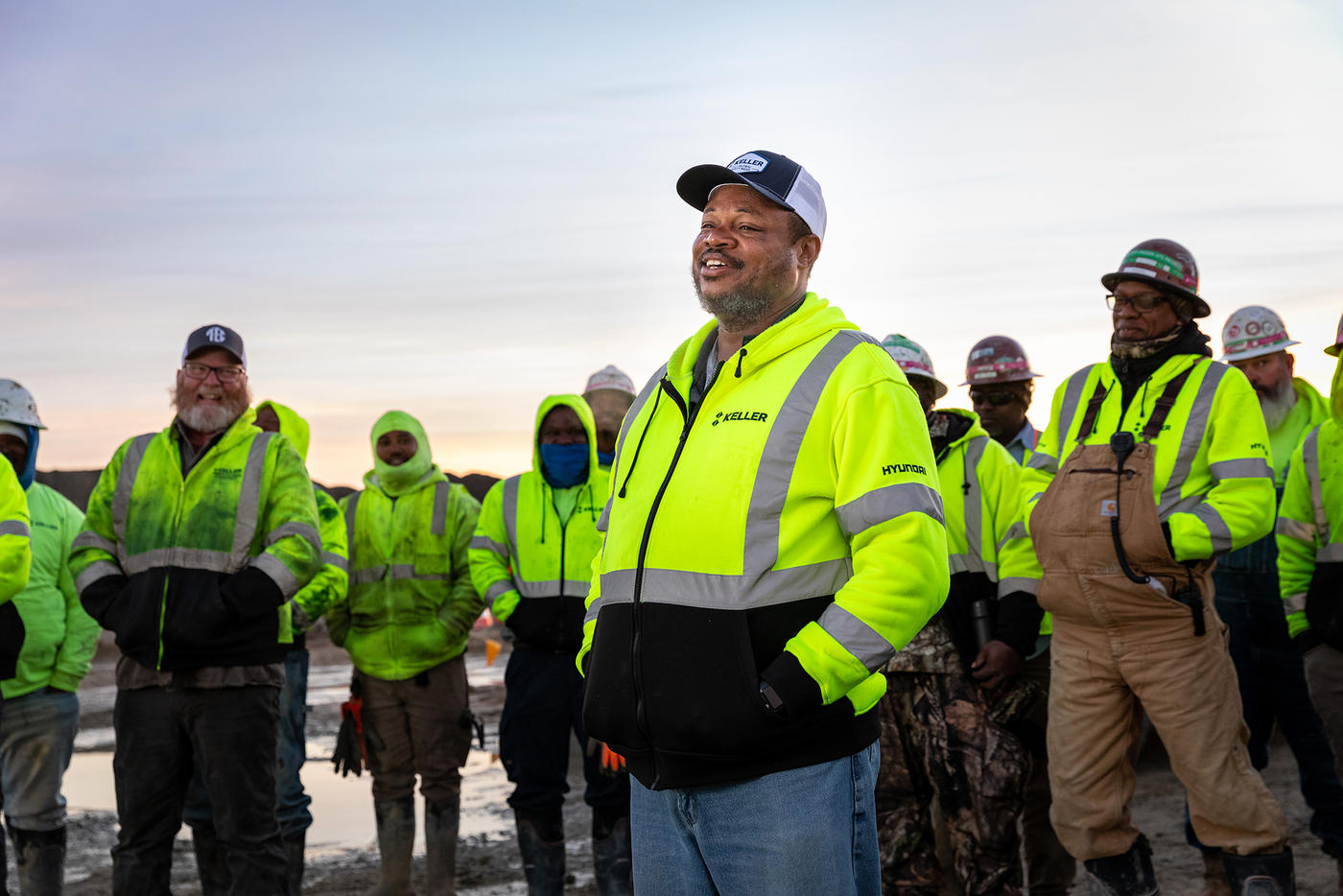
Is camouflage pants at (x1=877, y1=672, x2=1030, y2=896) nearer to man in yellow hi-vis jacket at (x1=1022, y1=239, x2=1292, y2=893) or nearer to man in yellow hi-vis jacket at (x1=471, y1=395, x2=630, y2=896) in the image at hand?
man in yellow hi-vis jacket at (x1=1022, y1=239, x2=1292, y2=893)

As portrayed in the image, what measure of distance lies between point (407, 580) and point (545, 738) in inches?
57.6

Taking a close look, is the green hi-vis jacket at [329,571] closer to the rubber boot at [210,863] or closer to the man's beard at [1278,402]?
the rubber boot at [210,863]

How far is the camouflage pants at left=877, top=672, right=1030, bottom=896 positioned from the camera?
529cm

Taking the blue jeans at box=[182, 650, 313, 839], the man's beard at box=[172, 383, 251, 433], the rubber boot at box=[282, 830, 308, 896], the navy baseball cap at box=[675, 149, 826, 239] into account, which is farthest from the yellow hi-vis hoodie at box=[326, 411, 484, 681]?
the navy baseball cap at box=[675, 149, 826, 239]

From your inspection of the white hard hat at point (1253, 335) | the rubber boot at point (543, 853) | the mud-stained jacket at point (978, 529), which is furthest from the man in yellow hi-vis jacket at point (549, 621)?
the white hard hat at point (1253, 335)

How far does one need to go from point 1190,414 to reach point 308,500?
12.3ft

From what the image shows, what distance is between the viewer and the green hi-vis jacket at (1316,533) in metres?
5.53

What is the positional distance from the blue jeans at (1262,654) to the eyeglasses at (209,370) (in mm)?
5169

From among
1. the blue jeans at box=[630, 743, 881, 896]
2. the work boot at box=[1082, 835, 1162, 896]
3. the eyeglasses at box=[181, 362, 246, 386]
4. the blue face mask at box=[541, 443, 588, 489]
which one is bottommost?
the work boot at box=[1082, 835, 1162, 896]

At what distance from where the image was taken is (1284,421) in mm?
7473

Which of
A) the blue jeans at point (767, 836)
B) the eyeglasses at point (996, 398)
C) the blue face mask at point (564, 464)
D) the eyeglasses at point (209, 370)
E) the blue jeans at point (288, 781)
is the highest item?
the eyeglasses at point (209, 370)

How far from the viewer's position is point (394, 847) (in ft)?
23.3

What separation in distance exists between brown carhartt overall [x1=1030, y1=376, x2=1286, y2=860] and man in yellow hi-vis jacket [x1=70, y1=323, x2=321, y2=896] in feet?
10.5

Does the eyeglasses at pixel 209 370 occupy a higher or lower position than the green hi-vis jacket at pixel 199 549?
higher
